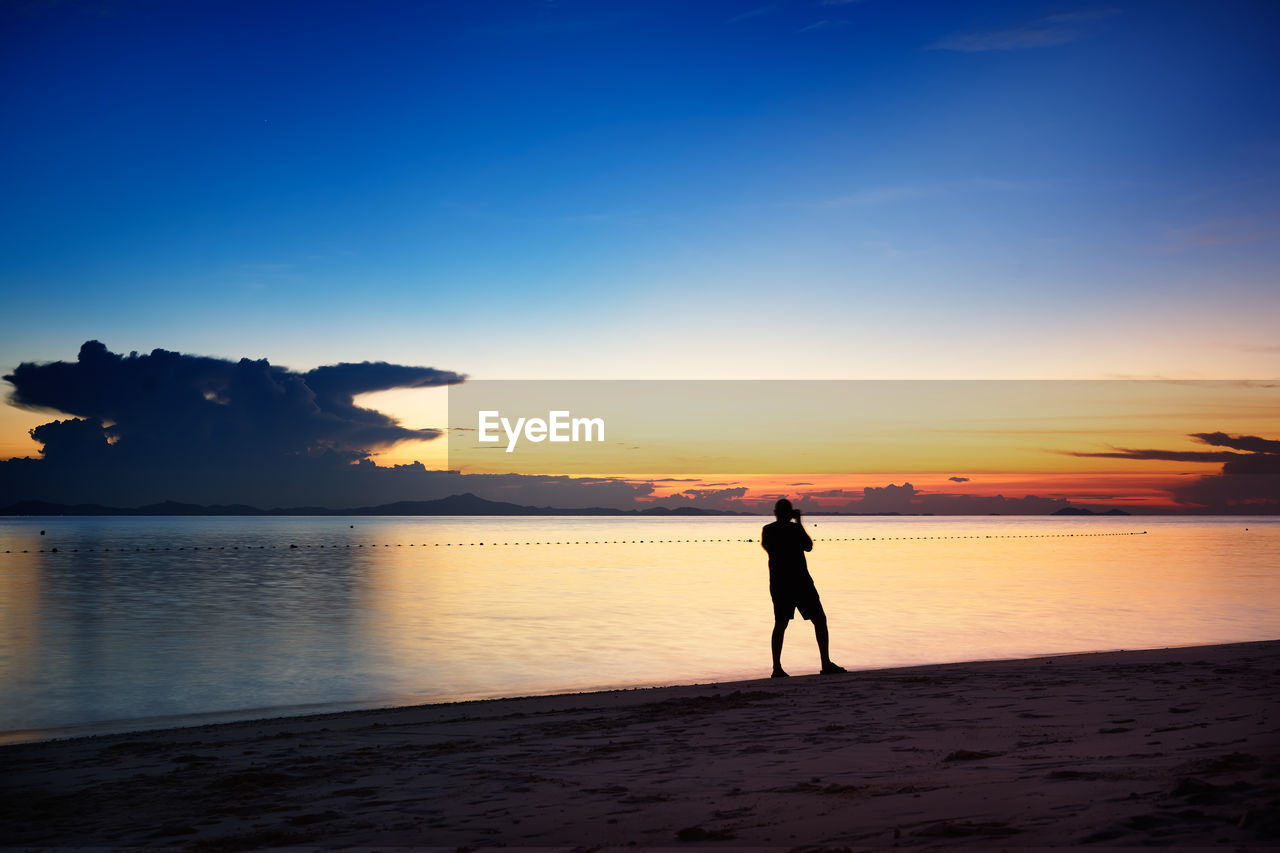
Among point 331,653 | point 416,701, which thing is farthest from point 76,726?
point 331,653

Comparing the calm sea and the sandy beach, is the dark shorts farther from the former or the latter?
the calm sea

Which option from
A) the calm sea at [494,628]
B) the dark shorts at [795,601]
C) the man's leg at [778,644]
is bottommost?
the calm sea at [494,628]

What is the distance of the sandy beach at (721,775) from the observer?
5230 mm

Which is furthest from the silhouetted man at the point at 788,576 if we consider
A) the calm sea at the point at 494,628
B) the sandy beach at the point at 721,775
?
the calm sea at the point at 494,628

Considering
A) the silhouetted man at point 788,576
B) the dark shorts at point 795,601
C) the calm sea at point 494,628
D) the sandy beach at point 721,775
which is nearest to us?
the sandy beach at point 721,775

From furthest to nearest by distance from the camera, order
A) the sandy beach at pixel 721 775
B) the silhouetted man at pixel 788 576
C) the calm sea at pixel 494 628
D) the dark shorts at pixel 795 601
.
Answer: the calm sea at pixel 494 628 → the dark shorts at pixel 795 601 → the silhouetted man at pixel 788 576 → the sandy beach at pixel 721 775

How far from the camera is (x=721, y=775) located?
22.8 feet

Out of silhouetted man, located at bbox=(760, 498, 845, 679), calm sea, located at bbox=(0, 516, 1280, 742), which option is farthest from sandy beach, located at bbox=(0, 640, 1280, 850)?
calm sea, located at bbox=(0, 516, 1280, 742)

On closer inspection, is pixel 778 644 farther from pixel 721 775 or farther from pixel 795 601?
pixel 721 775

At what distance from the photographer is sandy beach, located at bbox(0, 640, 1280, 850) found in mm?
5230

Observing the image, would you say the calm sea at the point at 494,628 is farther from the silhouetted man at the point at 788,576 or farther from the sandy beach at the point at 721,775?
the sandy beach at the point at 721,775

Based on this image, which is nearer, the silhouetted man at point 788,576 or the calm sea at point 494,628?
the silhouetted man at point 788,576

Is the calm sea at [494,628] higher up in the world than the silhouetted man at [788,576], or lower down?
Result: lower down

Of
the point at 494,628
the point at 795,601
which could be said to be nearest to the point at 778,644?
the point at 795,601
